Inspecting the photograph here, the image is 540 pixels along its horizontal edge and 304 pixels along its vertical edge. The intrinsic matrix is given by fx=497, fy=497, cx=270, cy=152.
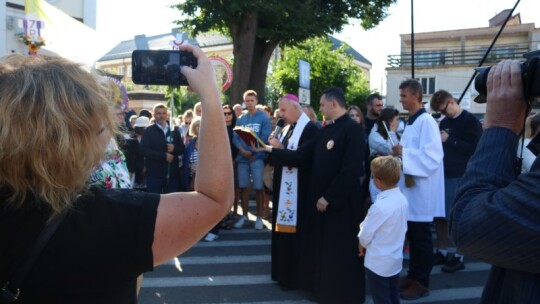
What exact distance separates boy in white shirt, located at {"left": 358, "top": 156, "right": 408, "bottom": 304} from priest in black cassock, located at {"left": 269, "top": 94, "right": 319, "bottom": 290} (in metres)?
1.13

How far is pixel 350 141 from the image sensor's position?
4570 millimetres

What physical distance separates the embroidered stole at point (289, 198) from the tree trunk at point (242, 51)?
8.84m

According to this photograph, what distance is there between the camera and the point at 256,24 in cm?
1377

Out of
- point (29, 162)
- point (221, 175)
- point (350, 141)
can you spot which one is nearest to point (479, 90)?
point (221, 175)

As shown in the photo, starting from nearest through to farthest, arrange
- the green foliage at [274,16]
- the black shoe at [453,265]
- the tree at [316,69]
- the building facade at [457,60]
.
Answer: the black shoe at [453,265], the green foliage at [274,16], the tree at [316,69], the building facade at [457,60]

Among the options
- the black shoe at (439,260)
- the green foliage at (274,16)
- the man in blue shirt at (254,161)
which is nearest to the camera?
the black shoe at (439,260)

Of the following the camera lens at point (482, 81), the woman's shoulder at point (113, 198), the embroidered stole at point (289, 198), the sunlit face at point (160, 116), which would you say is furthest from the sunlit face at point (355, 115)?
the woman's shoulder at point (113, 198)

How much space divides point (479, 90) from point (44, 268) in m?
1.29

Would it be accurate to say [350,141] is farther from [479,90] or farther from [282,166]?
[479,90]

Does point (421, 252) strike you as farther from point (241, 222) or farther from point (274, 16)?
point (274, 16)

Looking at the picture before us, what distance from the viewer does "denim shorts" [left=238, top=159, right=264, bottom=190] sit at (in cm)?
816

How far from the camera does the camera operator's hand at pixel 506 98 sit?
1321 mm

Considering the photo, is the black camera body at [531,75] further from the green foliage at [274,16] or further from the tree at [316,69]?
the tree at [316,69]

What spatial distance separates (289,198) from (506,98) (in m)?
3.88
